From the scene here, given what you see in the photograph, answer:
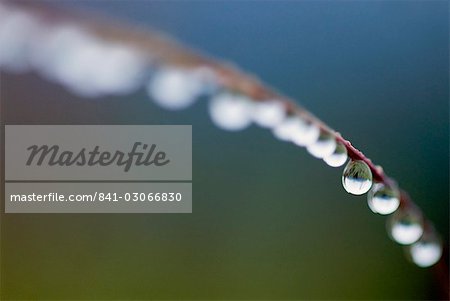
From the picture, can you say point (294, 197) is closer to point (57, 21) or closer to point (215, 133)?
point (215, 133)

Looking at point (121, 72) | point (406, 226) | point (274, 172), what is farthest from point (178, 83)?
point (274, 172)

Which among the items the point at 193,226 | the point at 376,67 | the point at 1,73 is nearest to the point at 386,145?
the point at 376,67

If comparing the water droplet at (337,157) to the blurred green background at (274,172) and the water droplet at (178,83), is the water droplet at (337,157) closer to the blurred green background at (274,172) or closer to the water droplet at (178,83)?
the water droplet at (178,83)

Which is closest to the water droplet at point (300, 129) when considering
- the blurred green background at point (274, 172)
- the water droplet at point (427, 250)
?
the water droplet at point (427, 250)

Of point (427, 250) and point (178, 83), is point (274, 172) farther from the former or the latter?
point (178, 83)

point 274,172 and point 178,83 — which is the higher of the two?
point 274,172
